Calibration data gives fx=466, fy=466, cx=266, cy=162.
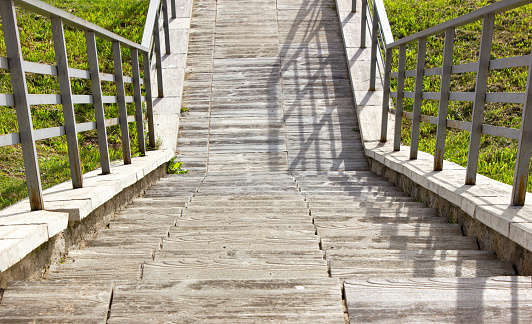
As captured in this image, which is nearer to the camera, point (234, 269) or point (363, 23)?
point (234, 269)

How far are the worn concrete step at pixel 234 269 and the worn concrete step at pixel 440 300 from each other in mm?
365

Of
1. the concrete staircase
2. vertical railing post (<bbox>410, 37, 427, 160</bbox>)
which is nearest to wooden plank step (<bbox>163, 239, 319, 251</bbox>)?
the concrete staircase

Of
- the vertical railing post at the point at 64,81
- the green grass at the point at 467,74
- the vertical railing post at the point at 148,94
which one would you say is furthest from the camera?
the green grass at the point at 467,74

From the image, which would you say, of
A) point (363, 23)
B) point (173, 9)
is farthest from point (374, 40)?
point (173, 9)

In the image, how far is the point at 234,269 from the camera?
210 cm

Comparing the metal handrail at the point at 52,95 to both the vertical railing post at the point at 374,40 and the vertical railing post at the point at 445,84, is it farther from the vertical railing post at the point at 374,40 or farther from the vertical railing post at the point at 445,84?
the vertical railing post at the point at 374,40

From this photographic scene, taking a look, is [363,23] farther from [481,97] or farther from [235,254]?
[235,254]

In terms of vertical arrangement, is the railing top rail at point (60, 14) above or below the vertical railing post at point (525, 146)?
above

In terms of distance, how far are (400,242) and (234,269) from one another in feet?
3.31

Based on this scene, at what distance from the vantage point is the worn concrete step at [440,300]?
1.59 meters

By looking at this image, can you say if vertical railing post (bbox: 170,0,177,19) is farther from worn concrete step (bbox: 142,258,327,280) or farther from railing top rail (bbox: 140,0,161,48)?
worn concrete step (bbox: 142,258,327,280)

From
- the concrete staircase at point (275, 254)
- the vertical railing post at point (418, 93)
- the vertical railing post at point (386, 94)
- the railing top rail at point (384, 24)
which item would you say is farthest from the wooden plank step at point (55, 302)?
the railing top rail at point (384, 24)

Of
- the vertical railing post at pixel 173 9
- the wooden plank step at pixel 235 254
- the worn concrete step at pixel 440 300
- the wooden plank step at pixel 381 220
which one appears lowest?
the wooden plank step at pixel 381 220

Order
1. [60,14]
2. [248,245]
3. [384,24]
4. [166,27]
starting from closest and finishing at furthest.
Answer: [248,245], [60,14], [384,24], [166,27]
